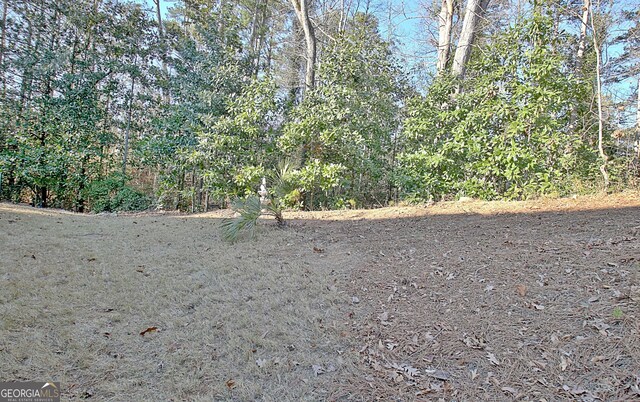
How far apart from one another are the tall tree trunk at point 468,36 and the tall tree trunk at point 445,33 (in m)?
0.34

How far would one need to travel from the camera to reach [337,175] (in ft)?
22.9

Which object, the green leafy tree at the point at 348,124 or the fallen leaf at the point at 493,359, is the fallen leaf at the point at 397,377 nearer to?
the fallen leaf at the point at 493,359

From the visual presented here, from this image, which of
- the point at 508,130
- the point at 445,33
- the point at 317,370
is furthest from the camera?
the point at 445,33

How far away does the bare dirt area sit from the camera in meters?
2.05

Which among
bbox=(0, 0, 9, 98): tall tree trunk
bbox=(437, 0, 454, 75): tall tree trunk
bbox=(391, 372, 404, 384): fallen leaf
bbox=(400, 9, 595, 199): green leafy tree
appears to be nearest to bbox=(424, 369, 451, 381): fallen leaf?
bbox=(391, 372, 404, 384): fallen leaf

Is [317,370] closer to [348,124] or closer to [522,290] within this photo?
[522,290]

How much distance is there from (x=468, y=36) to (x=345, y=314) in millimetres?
6529

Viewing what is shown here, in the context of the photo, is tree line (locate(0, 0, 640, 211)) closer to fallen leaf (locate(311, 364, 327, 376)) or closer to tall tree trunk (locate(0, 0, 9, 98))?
tall tree trunk (locate(0, 0, 9, 98))

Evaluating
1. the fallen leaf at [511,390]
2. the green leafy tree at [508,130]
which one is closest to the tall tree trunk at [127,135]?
the green leafy tree at [508,130]

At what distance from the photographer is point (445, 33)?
7.75 metres

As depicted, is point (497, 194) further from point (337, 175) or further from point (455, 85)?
point (337, 175)

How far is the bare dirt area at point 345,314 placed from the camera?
6.72 feet

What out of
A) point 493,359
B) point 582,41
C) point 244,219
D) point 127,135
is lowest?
point 493,359

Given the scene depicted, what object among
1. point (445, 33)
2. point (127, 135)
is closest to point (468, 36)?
point (445, 33)
